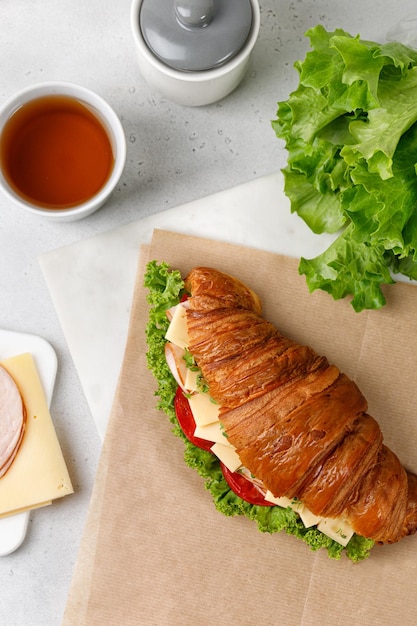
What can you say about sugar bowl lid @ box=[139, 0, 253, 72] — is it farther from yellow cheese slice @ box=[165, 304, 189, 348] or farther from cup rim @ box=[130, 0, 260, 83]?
yellow cheese slice @ box=[165, 304, 189, 348]

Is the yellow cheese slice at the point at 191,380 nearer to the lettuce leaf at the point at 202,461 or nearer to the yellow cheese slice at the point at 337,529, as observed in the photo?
the lettuce leaf at the point at 202,461

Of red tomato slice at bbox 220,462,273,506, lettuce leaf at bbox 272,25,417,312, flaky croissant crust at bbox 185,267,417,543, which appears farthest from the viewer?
red tomato slice at bbox 220,462,273,506

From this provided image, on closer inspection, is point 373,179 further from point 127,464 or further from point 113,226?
point 127,464

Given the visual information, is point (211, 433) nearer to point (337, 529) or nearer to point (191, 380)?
point (191, 380)

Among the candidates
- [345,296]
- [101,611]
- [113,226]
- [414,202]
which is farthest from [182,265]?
[101,611]

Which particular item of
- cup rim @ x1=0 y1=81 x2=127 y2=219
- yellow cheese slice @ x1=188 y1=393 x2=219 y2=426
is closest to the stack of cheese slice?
yellow cheese slice @ x1=188 y1=393 x2=219 y2=426
